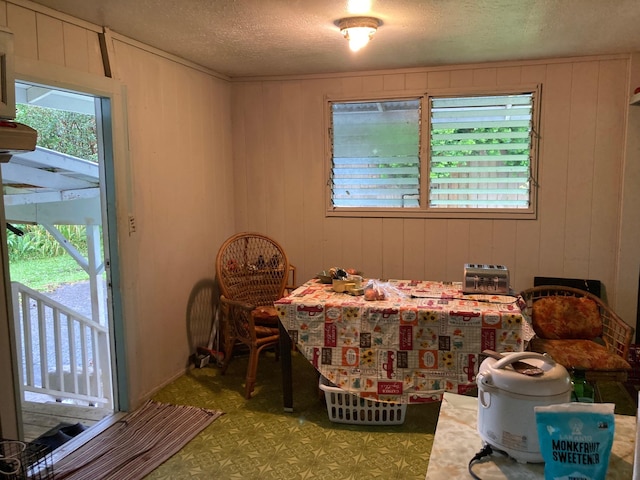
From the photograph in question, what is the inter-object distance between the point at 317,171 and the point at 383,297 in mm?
1718

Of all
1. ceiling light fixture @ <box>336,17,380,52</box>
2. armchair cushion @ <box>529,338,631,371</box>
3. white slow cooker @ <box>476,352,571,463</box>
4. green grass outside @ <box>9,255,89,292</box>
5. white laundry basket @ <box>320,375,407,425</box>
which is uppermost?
ceiling light fixture @ <box>336,17,380,52</box>

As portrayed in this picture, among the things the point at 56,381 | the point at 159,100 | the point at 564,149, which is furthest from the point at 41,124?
the point at 564,149

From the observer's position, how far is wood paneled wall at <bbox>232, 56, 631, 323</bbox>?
12.6 feet

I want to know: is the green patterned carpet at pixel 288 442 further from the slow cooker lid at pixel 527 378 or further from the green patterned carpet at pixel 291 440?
the slow cooker lid at pixel 527 378

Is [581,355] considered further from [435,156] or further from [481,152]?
[435,156]

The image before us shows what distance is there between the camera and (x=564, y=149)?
391cm

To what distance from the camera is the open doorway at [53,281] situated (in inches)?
141

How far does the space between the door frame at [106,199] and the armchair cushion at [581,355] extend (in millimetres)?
2607

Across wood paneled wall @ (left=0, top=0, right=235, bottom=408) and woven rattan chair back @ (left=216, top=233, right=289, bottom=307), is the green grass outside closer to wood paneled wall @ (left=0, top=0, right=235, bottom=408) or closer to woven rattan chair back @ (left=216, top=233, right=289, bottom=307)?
wood paneled wall @ (left=0, top=0, right=235, bottom=408)

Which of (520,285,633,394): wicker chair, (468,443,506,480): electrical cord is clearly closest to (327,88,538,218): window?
(520,285,633,394): wicker chair

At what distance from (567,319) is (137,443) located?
9.05 feet

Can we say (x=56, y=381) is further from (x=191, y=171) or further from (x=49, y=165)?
(x=191, y=171)

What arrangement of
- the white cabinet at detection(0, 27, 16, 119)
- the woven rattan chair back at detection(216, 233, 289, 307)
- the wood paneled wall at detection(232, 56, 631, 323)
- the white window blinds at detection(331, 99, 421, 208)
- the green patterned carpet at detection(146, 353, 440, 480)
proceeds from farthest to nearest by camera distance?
the white window blinds at detection(331, 99, 421, 208), the woven rattan chair back at detection(216, 233, 289, 307), the wood paneled wall at detection(232, 56, 631, 323), the green patterned carpet at detection(146, 353, 440, 480), the white cabinet at detection(0, 27, 16, 119)

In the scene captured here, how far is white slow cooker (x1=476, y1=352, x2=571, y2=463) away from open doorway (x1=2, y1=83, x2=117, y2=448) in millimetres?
2978
